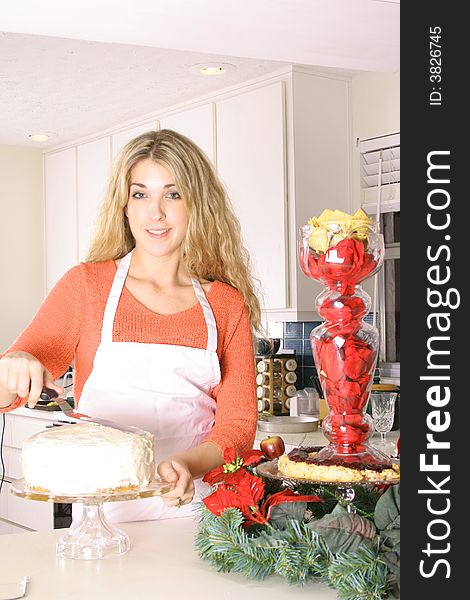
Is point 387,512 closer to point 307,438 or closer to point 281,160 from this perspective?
point 307,438

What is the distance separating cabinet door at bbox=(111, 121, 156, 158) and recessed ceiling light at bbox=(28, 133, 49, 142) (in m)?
0.49

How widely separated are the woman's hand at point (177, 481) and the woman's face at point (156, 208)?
56 centimetres

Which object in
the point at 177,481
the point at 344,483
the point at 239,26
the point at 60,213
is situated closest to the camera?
the point at 344,483

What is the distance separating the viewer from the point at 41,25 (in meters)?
1.62

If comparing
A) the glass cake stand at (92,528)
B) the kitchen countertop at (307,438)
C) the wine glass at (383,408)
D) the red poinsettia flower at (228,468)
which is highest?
the red poinsettia flower at (228,468)

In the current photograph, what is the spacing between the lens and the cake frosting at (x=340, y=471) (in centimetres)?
115

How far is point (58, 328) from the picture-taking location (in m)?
1.76

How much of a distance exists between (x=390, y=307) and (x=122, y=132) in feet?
5.64

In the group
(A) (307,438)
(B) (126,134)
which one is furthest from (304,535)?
(B) (126,134)

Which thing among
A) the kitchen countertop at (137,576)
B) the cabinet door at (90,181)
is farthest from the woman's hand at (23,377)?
the cabinet door at (90,181)

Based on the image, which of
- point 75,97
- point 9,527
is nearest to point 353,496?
point 75,97

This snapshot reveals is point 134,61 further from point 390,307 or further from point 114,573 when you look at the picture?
point 114,573

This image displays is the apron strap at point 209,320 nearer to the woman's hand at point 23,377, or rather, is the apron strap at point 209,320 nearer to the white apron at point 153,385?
the white apron at point 153,385

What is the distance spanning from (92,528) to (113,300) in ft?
1.97
